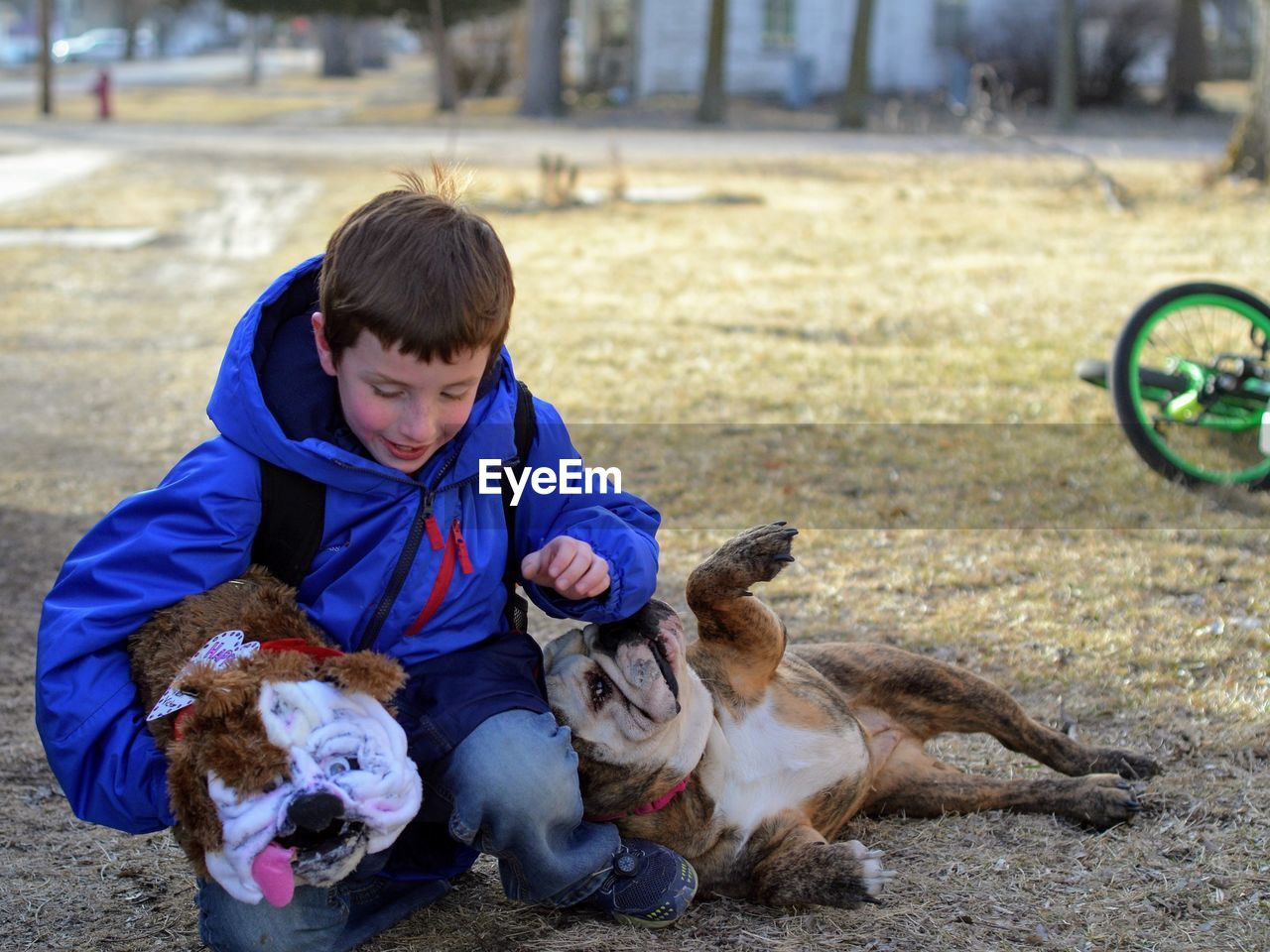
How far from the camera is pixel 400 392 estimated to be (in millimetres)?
2947

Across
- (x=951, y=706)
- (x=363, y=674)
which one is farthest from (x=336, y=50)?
(x=363, y=674)

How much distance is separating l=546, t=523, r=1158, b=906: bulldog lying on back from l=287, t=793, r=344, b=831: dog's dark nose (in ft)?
2.75

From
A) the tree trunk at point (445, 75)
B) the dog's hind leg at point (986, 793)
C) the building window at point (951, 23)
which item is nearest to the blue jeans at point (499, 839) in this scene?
the dog's hind leg at point (986, 793)

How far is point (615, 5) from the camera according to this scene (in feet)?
128

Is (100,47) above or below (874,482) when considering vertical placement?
above

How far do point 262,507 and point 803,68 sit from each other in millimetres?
34309

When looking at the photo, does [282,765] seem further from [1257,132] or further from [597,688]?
[1257,132]

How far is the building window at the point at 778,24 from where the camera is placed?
37.1 m

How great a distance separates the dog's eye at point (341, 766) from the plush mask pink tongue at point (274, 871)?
0.14 m

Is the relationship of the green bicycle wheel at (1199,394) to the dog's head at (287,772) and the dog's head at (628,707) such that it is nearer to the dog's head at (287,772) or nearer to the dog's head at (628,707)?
the dog's head at (628,707)

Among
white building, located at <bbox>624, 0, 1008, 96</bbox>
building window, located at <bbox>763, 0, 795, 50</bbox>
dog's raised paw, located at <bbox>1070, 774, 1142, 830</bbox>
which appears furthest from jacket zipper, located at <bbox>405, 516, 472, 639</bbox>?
building window, located at <bbox>763, 0, 795, 50</bbox>

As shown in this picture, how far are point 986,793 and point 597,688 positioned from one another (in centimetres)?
120

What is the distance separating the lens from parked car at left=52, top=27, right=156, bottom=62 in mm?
68200

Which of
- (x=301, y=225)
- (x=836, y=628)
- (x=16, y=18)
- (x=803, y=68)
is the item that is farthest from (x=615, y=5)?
(x=16, y=18)
